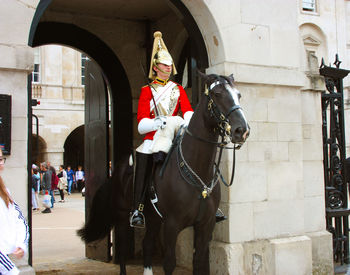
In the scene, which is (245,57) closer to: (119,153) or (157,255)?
(119,153)

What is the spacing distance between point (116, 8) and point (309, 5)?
23682mm

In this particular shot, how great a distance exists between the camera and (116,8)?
839 centimetres

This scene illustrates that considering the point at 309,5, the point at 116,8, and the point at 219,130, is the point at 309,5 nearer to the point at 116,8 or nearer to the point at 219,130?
the point at 116,8

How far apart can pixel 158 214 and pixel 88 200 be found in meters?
3.43

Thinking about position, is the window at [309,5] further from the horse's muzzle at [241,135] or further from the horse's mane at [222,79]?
the horse's muzzle at [241,135]

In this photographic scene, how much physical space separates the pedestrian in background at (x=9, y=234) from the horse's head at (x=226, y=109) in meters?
2.00

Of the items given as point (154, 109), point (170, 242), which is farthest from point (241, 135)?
point (154, 109)

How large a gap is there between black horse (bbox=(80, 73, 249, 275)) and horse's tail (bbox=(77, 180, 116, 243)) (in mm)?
1879

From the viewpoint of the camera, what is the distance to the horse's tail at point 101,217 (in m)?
6.98

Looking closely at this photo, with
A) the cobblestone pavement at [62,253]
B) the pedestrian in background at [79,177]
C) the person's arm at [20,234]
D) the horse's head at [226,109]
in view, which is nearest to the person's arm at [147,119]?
the horse's head at [226,109]

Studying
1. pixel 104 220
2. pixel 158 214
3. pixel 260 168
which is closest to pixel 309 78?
pixel 260 168

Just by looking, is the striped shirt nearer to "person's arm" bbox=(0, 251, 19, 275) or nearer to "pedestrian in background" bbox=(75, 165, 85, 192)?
"person's arm" bbox=(0, 251, 19, 275)

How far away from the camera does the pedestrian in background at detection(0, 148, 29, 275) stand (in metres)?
3.21

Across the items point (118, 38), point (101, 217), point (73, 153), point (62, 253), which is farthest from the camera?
point (73, 153)
